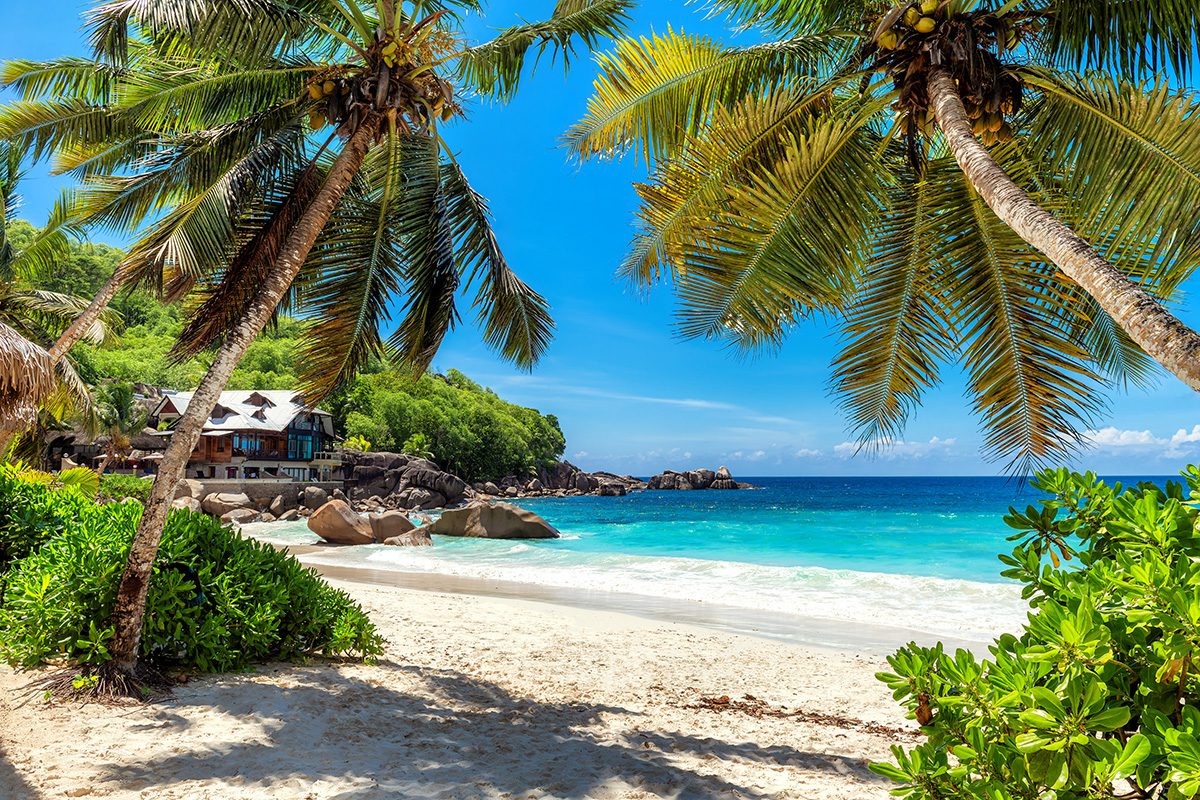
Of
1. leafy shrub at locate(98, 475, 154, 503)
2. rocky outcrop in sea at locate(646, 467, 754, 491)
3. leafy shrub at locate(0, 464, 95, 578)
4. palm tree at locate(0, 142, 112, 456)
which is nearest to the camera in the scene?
leafy shrub at locate(0, 464, 95, 578)

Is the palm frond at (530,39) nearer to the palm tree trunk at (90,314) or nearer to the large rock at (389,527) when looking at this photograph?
the palm tree trunk at (90,314)

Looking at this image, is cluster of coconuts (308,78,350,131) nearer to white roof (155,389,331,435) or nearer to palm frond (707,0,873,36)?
palm frond (707,0,873,36)

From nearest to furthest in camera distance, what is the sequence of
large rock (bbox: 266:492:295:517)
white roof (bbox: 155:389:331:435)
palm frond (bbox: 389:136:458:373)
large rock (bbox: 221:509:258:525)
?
palm frond (bbox: 389:136:458:373) → large rock (bbox: 221:509:258:525) → large rock (bbox: 266:492:295:517) → white roof (bbox: 155:389:331:435)

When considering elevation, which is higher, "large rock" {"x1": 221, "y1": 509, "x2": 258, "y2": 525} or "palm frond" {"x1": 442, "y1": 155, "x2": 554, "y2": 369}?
"palm frond" {"x1": 442, "y1": 155, "x2": 554, "y2": 369}

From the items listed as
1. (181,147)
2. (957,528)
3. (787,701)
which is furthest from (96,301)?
(957,528)

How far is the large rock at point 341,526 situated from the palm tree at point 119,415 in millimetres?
16345

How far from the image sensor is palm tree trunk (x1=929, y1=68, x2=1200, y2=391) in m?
3.19

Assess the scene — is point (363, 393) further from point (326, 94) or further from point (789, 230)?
point (789, 230)

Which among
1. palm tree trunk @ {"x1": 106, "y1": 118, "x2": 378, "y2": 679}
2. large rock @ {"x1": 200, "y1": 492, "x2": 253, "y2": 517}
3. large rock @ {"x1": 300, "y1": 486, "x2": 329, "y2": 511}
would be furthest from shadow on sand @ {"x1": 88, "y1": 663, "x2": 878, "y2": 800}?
large rock @ {"x1": 300, "y1": 486, "x2": 329, "y2": 511}

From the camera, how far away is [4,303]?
50.9 feet

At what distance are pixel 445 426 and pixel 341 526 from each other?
1945 inches

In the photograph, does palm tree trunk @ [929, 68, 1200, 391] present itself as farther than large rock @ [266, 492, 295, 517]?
No

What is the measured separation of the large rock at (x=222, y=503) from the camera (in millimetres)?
36906

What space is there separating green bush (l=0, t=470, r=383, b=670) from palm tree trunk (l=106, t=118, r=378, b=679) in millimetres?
188
